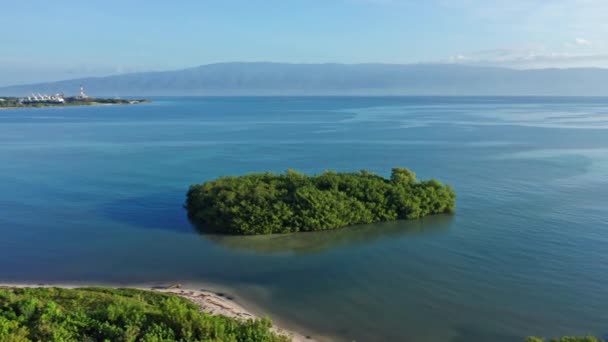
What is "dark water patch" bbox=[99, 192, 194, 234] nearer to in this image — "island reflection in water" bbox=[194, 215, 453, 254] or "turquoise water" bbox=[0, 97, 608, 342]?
"turquoise water" bbox=[0, 97, 608, 342]

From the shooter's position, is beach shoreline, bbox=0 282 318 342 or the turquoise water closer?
beach shoreline, bbox=0 282 318 342

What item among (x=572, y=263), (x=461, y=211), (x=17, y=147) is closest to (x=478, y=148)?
(x=461, y=211)

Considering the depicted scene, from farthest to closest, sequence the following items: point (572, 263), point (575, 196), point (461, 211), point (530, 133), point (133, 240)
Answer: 1. point (530, 133)
2. point (575, 196)
3. point (461, 211)
4. point (133, 240)
5. point (572, 263)

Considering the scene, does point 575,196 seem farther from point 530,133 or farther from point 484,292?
point 530,133

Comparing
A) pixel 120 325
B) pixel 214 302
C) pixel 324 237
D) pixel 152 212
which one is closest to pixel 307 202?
pixel 324 237

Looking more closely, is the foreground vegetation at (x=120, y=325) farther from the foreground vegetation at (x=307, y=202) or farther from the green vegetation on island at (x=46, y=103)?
the green vegetation on island at (x=46, y=103)

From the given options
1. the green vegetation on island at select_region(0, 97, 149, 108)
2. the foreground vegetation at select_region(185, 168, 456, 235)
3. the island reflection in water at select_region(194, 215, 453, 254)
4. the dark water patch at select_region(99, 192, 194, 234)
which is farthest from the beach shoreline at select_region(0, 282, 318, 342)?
the green vegetation on island at select_region(0, 97, 149, 108)

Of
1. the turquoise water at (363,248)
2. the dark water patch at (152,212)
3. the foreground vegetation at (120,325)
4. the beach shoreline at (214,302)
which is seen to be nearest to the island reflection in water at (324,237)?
the turquoise water at (363,248)
